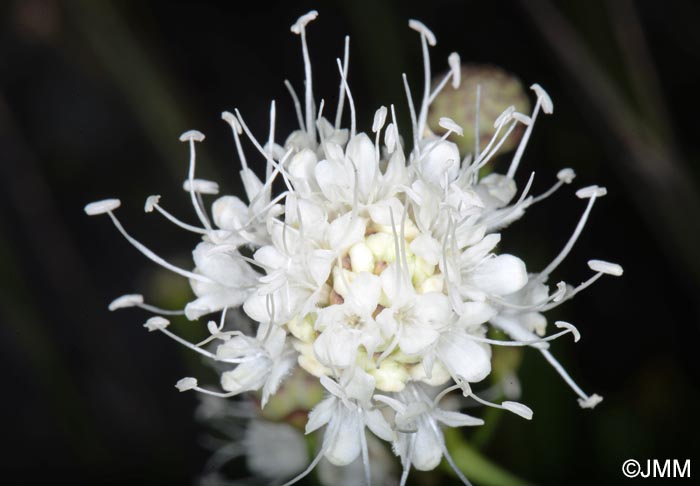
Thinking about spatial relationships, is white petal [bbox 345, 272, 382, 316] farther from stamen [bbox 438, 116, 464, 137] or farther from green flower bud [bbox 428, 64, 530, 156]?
green flower bud [bbox 428, 64, 530, 156]

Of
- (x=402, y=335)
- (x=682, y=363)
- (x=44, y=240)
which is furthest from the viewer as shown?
(x=44, y=240)

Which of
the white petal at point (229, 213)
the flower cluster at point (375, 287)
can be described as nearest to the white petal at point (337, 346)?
the flower cluster at point (375, 287)

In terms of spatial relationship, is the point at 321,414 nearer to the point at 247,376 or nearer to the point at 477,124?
the point at 247,376

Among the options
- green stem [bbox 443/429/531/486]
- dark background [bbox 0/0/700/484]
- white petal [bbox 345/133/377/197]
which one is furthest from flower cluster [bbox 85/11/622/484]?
dark background [bbox 0/0/700/484]

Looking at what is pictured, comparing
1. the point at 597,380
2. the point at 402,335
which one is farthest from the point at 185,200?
the point at 402,335

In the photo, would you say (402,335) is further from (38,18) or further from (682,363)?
(38,18)
